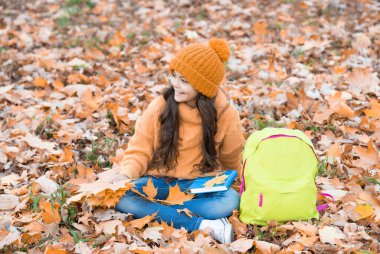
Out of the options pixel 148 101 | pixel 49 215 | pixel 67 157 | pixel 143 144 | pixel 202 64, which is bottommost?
pixel 148 101

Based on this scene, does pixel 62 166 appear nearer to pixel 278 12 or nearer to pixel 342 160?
pixel 342 160

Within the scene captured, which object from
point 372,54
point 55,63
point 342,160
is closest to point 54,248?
point 342,160

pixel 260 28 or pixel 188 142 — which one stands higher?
pixel 188 142

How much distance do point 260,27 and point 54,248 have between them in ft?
15.8

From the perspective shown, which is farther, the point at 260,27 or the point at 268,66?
the point at 260,27

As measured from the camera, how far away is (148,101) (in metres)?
4.92

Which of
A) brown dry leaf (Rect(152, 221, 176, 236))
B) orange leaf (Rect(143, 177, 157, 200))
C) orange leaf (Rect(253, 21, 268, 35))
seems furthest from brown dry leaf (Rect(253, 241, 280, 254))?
orange leaf (Rect(253, 21, 268, 35))

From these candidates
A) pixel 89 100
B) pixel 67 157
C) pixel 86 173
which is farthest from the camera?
pixel 89 100

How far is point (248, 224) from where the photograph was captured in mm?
3164

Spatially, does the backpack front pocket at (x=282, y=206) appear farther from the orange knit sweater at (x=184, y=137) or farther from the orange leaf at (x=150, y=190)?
the orange leaf at (x=150, y=190)

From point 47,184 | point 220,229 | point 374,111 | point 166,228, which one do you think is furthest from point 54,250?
point 374,111

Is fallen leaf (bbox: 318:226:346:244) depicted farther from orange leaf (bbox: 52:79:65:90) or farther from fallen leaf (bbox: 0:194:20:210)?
orange leaf (bbox: 52:79:65:90)

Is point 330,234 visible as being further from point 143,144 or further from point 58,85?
point 58,85

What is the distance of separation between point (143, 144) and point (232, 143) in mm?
612
